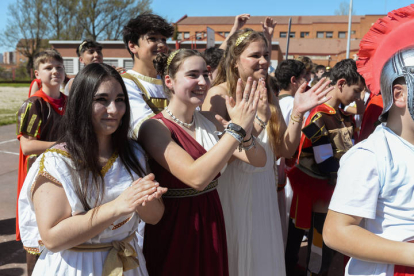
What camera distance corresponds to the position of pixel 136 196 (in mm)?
1577

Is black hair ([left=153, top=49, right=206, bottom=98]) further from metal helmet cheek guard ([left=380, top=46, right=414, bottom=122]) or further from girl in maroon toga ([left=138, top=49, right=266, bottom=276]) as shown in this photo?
metal helmet cheek guard ([left=380, top=46, right=414, bottom=122])

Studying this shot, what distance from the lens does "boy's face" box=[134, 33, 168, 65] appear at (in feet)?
9.17

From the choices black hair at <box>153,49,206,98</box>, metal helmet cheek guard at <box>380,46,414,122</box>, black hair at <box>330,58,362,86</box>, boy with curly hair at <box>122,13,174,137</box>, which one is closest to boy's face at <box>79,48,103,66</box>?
boy with curly hair at <box>122,13,174,137</box>

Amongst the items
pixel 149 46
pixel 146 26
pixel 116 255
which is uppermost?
pixel 146 26

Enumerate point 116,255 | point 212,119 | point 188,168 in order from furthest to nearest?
point 212,119 < point 188,168 < point 116,255

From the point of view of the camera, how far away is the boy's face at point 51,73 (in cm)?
337

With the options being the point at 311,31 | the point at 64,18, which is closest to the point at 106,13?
the point at 64,18

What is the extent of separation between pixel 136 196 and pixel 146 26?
163 cm

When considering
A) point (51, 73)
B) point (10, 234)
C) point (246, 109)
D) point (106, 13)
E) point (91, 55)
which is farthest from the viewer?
point (106, 13)

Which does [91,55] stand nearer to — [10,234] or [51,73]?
[51,73]

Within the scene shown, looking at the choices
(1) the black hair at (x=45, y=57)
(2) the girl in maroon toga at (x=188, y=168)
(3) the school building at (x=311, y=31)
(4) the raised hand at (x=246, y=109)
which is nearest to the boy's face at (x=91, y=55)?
(1) the black hair at (x=45, y=57)

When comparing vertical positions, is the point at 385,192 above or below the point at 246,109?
below

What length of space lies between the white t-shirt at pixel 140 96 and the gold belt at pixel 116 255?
2.38 feet

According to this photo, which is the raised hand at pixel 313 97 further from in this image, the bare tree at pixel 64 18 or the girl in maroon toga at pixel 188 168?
the bare tree at pixel 64 18
